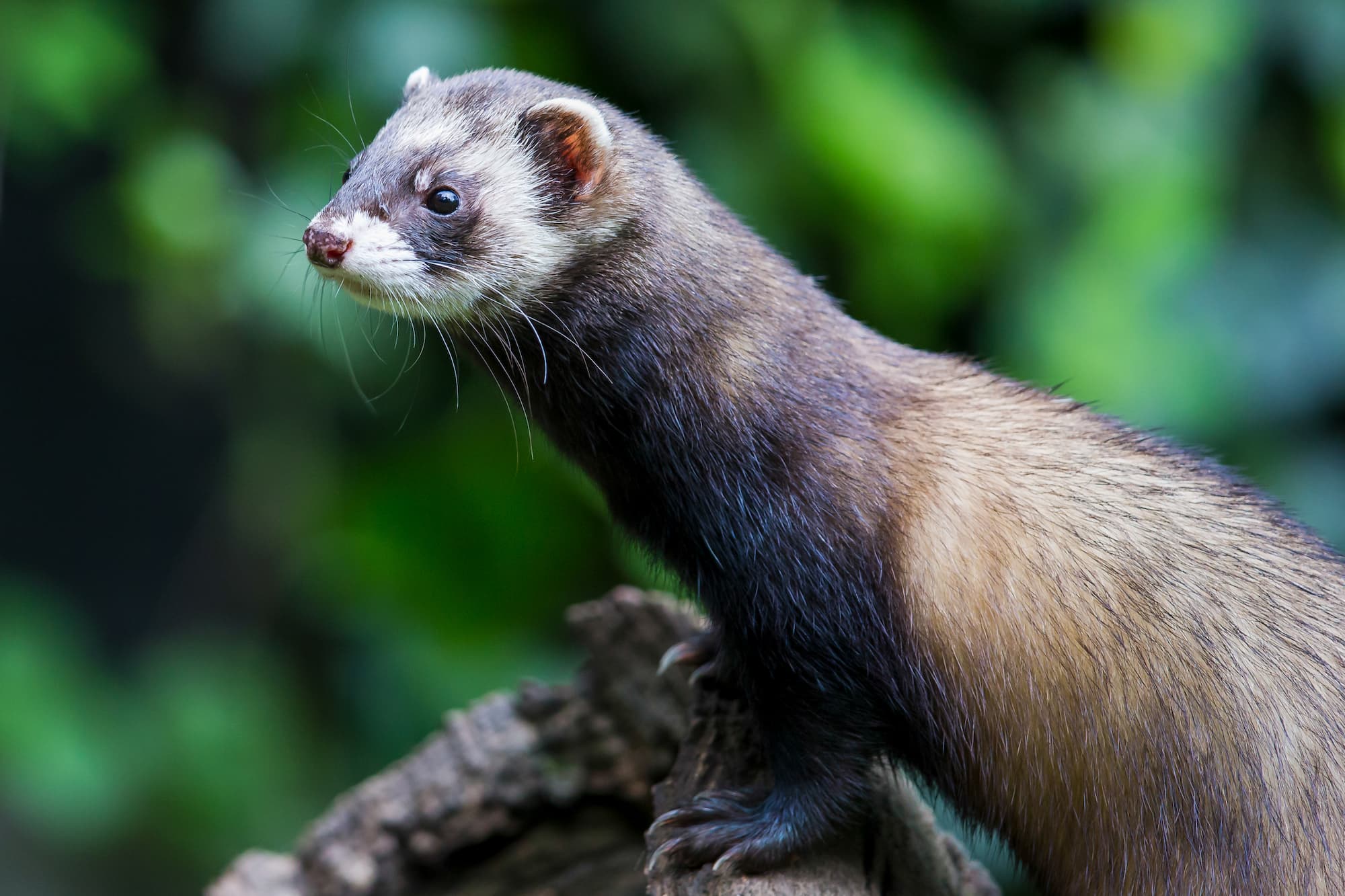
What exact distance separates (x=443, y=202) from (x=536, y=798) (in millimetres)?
1078

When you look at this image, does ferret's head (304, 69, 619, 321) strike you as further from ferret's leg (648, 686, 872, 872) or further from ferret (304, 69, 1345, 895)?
ferret's leg (648, 686, 872, 872)

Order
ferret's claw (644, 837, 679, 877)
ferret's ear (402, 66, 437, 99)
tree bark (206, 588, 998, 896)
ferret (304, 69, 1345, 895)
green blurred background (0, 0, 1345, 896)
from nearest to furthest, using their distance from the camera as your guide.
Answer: ferret (304, 69, 1345, 895), ferret's claw (644, 837, 679, 877), ferret's ear (402, 66, 437, 99), tree bark (206, 588, 998, 896), green blurred background (0, 0, 1345, 896)

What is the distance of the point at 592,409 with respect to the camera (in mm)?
1869

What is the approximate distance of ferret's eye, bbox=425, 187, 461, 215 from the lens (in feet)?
6.07

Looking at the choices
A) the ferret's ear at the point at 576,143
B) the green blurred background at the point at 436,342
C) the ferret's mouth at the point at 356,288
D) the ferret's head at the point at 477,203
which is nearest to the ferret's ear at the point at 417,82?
the ferret's head at the point at 477,203

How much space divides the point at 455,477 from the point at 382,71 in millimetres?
1037

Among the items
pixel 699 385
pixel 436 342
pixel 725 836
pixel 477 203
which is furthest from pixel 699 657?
pixel 436 342

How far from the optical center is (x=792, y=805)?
181 cm

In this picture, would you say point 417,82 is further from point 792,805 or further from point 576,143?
point 792,805

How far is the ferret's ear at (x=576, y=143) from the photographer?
1874 mm

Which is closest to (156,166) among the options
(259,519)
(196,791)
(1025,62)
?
(259,519)

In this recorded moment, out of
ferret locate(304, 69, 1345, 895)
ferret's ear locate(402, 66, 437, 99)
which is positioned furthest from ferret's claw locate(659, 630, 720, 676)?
ferret's ear locate(402, 66, 437, 99)

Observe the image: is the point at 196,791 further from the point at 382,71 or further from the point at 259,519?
the point at 382,71

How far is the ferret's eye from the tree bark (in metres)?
0.81
